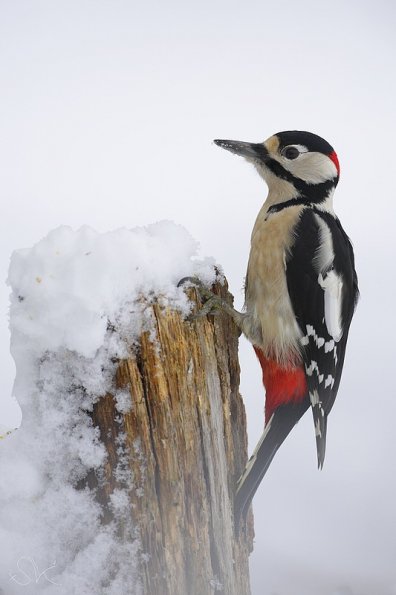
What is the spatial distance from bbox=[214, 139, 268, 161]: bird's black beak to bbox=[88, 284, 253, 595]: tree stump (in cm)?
100

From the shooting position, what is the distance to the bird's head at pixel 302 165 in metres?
2.87

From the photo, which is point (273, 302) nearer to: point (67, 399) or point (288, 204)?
point (288, 204)

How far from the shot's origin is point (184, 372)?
6.98 feet

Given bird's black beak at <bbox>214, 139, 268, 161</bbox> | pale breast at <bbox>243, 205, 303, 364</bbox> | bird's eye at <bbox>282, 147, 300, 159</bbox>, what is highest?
bird's black beak at <bbox>214, 139, 268, 161</bbox>

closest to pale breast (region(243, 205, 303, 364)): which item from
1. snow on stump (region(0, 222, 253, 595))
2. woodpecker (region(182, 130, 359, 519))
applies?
woodpecker (region(182, 130, 359, 519))

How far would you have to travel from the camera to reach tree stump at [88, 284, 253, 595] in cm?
204

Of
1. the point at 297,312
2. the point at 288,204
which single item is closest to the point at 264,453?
the point at 297,312

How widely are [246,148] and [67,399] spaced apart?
60.3 inches

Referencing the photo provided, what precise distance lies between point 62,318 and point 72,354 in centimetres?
12

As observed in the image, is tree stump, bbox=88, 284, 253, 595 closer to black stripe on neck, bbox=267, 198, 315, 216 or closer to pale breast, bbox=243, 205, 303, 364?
pale breast, bbox=243, 205, 303, 364

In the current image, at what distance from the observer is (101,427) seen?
6.70 ft

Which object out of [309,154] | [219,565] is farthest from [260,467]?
[309,154]

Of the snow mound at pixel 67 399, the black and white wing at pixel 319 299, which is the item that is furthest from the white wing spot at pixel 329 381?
the snow mound at pixel 67 399

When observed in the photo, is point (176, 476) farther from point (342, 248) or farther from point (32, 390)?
point (342, 248)
